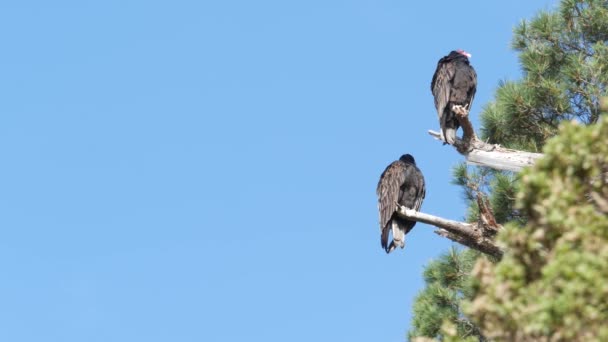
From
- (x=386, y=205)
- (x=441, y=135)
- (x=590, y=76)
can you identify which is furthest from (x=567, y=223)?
(x=590, y=76)

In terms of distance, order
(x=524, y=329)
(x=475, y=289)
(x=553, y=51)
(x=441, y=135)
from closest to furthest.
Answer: (x=524, y=329) → (x=475, y=289) → (x=441, y=135) → (x=553, y=51)

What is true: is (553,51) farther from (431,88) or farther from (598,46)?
(431,88)

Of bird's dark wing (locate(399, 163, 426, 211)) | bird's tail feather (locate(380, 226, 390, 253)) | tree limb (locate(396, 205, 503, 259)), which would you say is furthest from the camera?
bird's dark wing (locate(399, 163, 426, 211))

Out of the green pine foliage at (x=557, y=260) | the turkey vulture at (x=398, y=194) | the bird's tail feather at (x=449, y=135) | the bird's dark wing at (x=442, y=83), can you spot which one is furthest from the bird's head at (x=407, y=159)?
the green pine foliage at (x=557, y=260)

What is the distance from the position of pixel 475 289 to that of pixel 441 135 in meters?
5.19

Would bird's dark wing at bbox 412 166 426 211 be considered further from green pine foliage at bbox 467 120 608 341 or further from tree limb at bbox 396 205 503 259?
green pine foliage at bbox 467 120 608 341

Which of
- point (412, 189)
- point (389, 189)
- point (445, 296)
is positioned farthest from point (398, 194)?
point (445, 296)

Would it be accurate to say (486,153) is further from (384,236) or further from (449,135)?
(384,236)

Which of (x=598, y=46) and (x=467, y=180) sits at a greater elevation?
(x=598, y=46)

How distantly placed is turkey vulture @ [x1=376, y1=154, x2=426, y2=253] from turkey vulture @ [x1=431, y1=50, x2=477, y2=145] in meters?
0.71

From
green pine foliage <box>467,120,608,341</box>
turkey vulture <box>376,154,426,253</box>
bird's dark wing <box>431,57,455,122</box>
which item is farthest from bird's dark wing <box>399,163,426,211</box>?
green pine foliage <box>467,120,608,341</box>

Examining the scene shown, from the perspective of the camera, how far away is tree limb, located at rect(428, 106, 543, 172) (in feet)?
26.3

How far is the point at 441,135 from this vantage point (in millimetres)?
9078

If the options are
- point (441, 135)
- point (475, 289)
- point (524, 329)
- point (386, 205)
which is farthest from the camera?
point (386, 205)
